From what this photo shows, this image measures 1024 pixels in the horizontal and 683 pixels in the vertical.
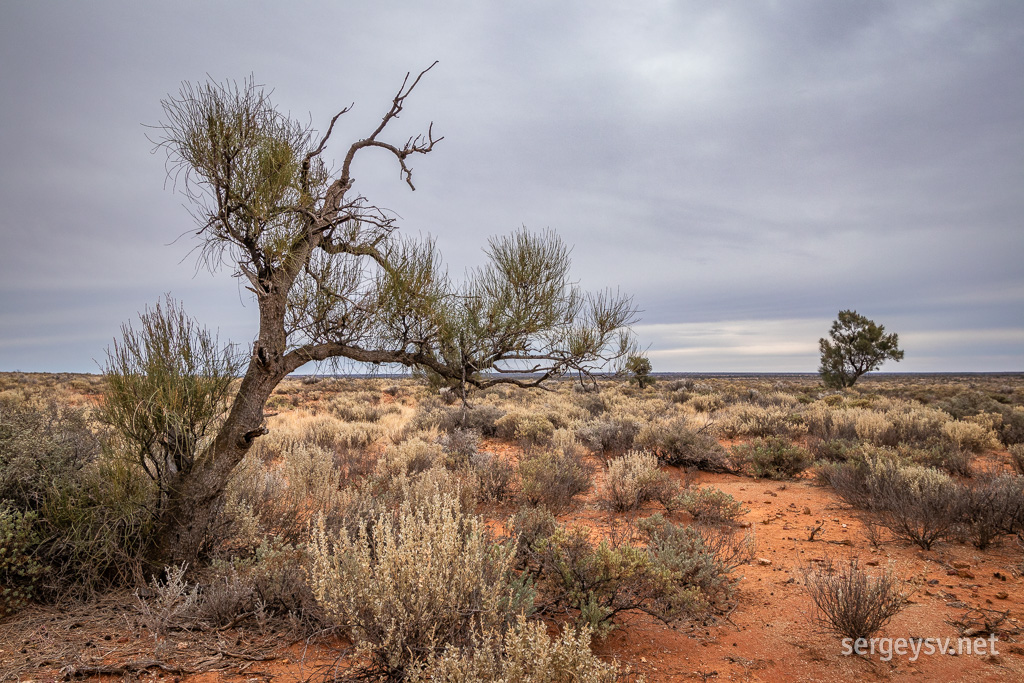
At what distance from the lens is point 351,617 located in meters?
2.84

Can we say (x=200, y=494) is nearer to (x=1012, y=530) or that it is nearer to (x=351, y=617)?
(x=351, y=617)

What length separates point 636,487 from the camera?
7371mm

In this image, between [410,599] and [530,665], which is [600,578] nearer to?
[530,665]

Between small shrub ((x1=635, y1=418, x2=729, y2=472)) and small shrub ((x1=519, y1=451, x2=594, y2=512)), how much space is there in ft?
7.86

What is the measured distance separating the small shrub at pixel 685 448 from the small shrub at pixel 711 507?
9.26 ft

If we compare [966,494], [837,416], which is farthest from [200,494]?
[837,416]

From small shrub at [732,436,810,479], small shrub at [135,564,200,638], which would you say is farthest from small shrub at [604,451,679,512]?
small shrub at [135,564,200,638]

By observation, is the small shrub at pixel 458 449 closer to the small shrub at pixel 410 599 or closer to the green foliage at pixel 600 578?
the green foliage at pixel 600 578

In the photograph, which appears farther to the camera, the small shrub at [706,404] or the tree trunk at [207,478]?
the small shrub at [706,404]

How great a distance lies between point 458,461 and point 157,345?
537 cm


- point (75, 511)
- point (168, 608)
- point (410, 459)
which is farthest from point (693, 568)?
point (75, 511)

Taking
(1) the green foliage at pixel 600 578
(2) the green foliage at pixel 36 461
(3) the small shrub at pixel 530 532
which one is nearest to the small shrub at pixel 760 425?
(3) the small shrub at pixel 530 532

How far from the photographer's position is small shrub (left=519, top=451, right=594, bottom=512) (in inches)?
272

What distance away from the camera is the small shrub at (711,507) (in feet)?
21.8
